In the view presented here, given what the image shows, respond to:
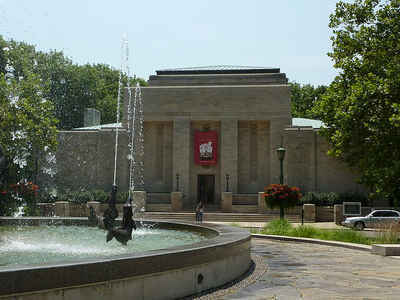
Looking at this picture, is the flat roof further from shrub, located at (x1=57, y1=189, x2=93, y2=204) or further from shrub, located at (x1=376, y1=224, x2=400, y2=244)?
shrub, located at (x1=376, y1=224, x2=400, y2=244)

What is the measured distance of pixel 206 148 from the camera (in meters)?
45.2

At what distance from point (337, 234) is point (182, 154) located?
1022 inches

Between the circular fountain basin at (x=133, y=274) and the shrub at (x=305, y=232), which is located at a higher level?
the circular fountain basin at (x=133, y=274)

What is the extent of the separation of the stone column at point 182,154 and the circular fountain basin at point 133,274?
33.9 meters

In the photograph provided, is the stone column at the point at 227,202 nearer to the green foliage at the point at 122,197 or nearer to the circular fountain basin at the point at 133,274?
the green foliage at the point at 122,197

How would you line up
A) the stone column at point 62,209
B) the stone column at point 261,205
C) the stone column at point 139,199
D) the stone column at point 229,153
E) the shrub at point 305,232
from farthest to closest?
1. the stone column at point 229,153
2. the stone column at point 139,199
3. the stone column at point 261,205
4. the stone column at point 62,209
5. the shrub at point 305,232

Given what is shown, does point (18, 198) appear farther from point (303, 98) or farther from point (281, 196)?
point (303, 98)

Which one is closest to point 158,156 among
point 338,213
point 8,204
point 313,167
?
point 313,167

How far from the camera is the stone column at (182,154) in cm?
4472

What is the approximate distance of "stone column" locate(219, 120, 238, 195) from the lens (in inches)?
1742

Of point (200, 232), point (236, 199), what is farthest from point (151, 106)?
point (200, 232)

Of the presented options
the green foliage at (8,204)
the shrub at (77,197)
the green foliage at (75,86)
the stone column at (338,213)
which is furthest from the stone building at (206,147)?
the green foliage at (75,86)

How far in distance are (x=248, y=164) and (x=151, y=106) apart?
1071cm

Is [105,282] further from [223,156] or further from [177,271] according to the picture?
[223,156]
